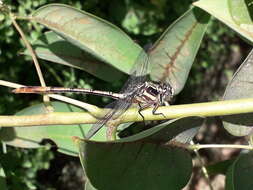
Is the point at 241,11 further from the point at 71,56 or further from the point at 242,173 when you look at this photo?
the point at 71,56

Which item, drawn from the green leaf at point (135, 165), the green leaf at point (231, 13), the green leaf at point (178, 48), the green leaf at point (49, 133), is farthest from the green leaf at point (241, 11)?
the green leaf at point (49, 133)

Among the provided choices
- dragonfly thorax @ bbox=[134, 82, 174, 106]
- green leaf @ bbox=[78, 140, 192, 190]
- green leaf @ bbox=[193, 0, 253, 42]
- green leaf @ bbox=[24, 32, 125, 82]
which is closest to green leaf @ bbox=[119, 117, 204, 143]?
green leaf @ bbox=[78, 140, 192, 190]

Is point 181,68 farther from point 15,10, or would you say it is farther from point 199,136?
point 199,136

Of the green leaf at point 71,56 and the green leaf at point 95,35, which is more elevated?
the green leaf at point 95,35

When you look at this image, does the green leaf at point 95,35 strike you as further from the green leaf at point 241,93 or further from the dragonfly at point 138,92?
the green leaf at point 241,93

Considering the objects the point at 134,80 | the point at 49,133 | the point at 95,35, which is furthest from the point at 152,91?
the point at 49,133

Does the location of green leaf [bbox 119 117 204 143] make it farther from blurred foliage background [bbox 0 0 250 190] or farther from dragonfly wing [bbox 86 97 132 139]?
blurred foliage background [bbox 0 0 250 190]
